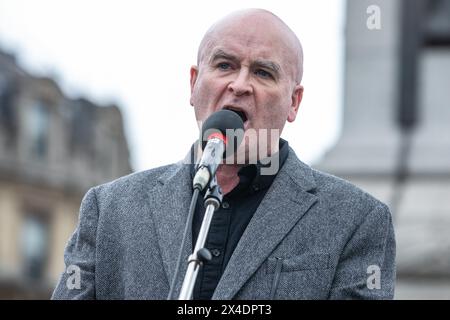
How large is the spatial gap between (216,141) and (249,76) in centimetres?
34

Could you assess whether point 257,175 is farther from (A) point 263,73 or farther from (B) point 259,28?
(B) point 259,28

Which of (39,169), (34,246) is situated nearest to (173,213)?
(34,246)

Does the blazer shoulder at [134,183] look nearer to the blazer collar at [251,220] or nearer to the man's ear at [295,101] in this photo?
the blazer collar at [251,220]

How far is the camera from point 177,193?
4324 millimetres

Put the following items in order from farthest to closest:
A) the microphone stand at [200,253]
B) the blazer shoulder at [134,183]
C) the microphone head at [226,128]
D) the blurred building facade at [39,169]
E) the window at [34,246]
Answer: the window at [34,246] → the blurred building facade at [39,169] → the blazer shoulder at [134,183] → the microphone head at [226,128] → the microphone stand at [200,253]

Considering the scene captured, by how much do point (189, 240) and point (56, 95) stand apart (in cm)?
3430

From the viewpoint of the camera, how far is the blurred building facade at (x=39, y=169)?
35156 millimetres

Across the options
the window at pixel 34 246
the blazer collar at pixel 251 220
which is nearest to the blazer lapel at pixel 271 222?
the blazer collar at pixel 251 220

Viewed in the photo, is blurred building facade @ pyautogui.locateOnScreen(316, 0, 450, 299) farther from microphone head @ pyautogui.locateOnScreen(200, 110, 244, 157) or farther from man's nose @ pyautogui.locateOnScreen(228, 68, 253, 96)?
microphone head @ pyautogui.locateOnScreen(200, 110, 244, 157)

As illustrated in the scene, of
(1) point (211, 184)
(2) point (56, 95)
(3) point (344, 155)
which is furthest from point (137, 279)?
(2) point (56, 95)

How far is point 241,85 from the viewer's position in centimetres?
413

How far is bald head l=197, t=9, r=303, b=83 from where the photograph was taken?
13.8 ft

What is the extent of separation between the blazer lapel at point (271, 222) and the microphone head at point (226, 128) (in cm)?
27
